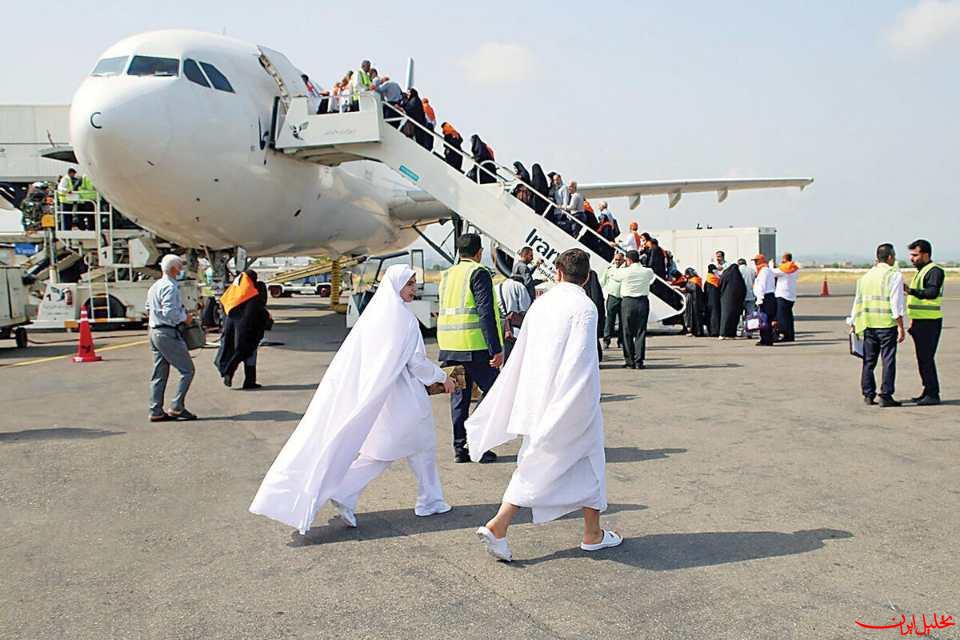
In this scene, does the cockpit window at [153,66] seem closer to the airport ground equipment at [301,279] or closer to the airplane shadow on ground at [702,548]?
the airplane shadow on ground at [702,548]

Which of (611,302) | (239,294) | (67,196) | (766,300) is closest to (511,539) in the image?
(239,294)

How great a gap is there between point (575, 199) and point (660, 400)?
924 cm

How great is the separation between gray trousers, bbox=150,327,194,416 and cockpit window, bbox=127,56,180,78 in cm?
633

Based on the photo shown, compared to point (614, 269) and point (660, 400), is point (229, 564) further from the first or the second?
point (614, 269)

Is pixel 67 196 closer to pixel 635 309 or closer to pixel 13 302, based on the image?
pixel 13 302

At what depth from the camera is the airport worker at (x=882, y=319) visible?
8.36m

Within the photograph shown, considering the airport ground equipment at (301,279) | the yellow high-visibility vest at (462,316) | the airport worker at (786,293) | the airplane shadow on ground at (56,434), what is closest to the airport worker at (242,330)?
the airplane shadow on ground at (56,434)

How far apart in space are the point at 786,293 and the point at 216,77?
1059 cm

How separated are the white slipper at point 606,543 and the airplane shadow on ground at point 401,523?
0.60 metres

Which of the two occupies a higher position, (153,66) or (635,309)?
Answer: (153,66)

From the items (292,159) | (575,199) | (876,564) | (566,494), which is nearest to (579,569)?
(566,494)

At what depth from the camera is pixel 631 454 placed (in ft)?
22.2

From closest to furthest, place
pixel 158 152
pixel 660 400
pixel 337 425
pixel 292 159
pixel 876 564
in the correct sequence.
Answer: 1. pixel 876 564
2. pixel 337 425
3. pixel 660 400
4. pixel 158 152
5. pixel 292 159

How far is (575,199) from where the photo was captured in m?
17.8
